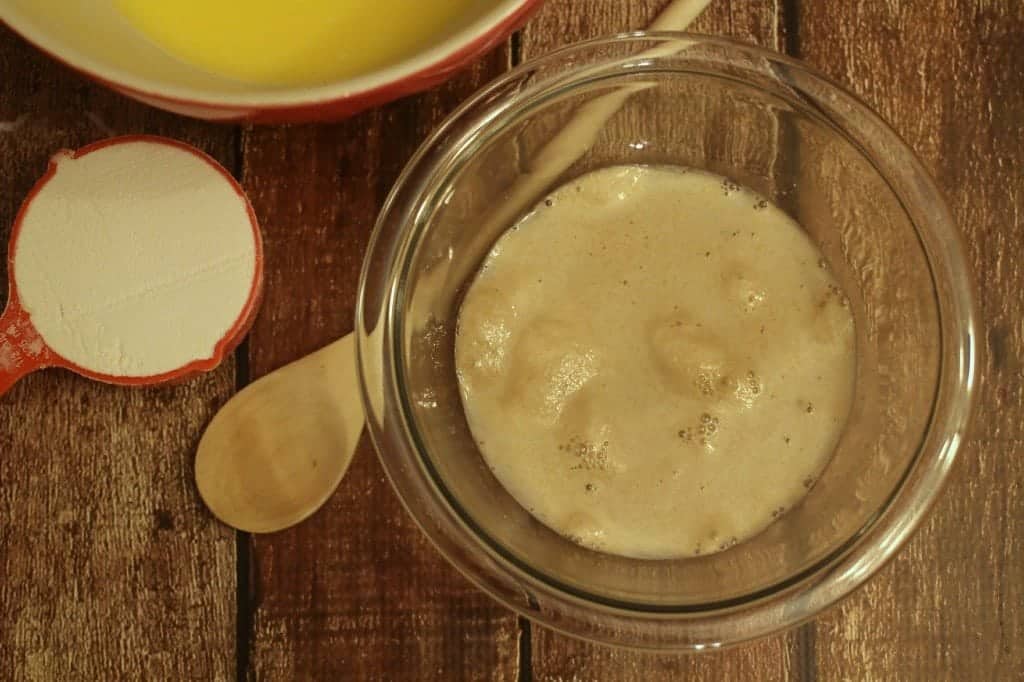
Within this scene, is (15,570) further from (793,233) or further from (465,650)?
(793,233)

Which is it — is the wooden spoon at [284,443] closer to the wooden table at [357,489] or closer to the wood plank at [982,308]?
the wooden table at [357,489]

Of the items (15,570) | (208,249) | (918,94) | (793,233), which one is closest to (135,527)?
(15,570)

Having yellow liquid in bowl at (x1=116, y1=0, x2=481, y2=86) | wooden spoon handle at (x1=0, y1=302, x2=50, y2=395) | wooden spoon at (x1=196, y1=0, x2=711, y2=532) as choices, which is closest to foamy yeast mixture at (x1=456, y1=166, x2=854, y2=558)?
wooden spoon at (x1=196, y1=0, x2=711, y2=532)

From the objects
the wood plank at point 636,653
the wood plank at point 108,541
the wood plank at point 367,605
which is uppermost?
the wood plank at point 636,653

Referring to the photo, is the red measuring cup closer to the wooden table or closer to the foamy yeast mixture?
the wooden table

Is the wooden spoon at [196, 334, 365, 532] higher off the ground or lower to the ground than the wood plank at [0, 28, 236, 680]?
higher

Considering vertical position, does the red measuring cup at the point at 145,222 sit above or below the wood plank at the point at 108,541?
above

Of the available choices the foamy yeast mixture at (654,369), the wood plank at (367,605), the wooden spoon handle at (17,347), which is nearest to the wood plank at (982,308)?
the foamy yeast mixture at (654,369)
